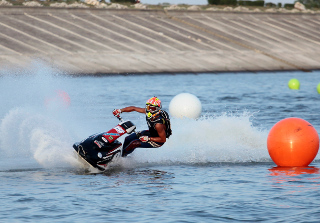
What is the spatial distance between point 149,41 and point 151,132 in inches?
1723

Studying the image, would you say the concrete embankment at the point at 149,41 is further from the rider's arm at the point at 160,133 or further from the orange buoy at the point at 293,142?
the orange buoy at the point at 293,142

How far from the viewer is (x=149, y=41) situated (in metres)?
56.3

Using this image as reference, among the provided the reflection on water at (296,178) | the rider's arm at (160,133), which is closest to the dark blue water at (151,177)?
the reflection on water at (296,178)

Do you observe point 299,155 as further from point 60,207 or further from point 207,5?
point 207,5

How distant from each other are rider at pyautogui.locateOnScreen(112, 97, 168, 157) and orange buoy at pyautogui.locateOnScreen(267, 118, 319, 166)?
2.37 meters

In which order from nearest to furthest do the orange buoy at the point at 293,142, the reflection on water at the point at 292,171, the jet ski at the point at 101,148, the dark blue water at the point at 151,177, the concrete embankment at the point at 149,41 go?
1. the dark blue water at the point at 151,177
2. the reflection on water at the point at 292,171
3. the jet ski at the point at 101,148
4. the orange buoy at the point at 293,142
5. the concrete embankment at the point at 149,41

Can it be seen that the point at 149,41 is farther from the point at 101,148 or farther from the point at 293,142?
the point at 293,142

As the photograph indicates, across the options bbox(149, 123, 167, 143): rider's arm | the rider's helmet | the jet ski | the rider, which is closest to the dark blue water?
the jet ski

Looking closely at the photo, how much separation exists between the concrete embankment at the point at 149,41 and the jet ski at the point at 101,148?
33.8 m

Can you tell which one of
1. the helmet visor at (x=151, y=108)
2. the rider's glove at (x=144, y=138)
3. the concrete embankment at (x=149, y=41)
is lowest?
the rider's glove at (x=144, y=138)

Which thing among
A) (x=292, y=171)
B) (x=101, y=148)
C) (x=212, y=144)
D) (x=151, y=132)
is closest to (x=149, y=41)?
(x=212, y=144)

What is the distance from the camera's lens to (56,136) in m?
14.0

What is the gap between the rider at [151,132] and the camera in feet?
41.7

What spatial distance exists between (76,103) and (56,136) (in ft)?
43.3
